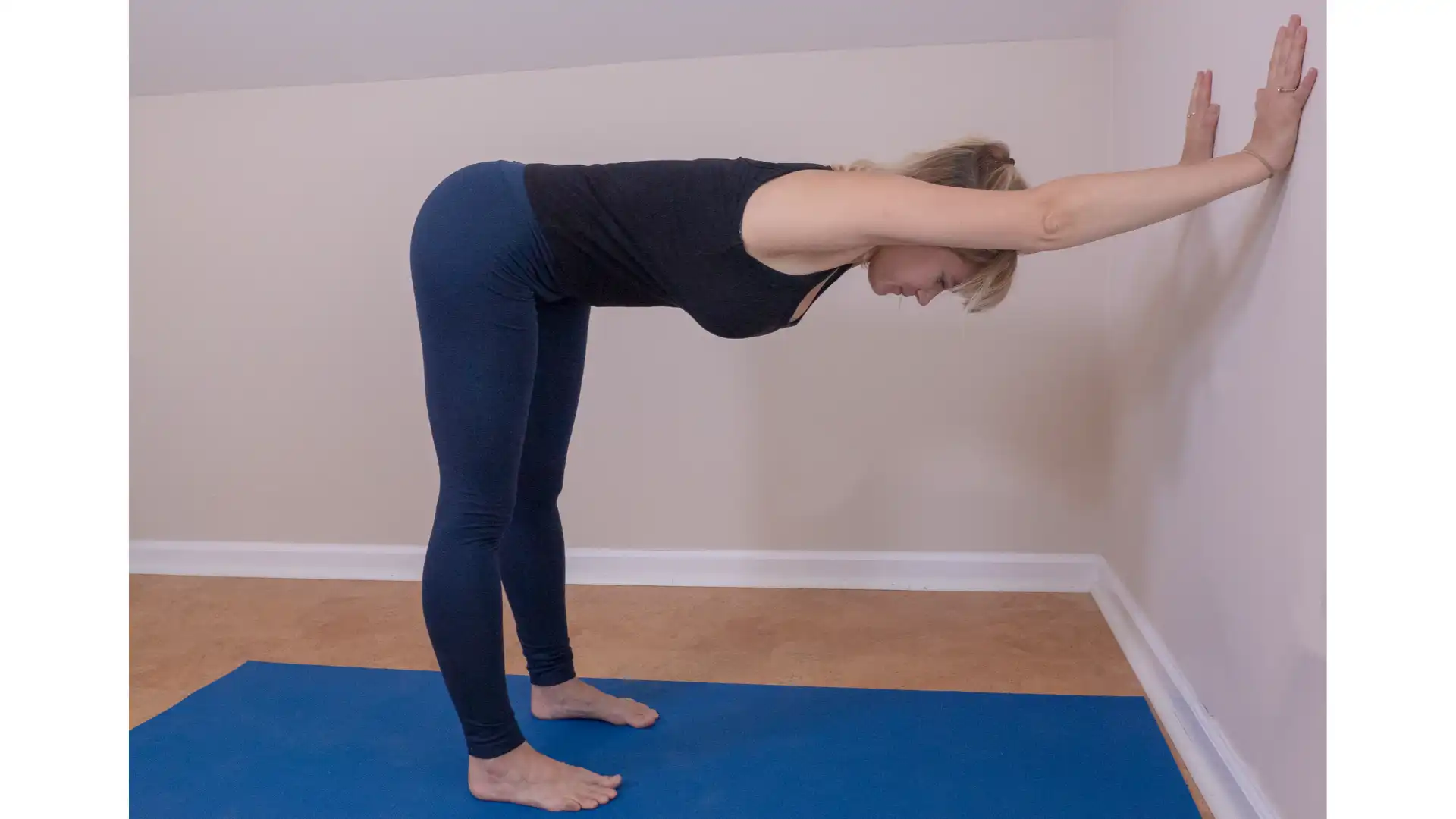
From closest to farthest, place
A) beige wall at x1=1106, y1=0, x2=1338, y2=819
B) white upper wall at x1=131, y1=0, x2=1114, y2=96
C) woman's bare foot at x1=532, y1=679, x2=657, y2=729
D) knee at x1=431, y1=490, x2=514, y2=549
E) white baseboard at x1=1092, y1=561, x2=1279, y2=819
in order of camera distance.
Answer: beige wall at x1=1106, y1=0, x2=1338, y2=819 → white baseboard at x1=1092, y1=561, x2=1279, y2=819 → knee at x1=431, y1=490, x2=514, y2=549 → woman's bare foot at x1=532, y1=679, x2=657, y2=729 → white upper wall at x1=131, y1=0, x2=1114, y2=96

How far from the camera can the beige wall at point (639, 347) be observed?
2.79 metres

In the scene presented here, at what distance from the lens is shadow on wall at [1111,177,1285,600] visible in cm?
149

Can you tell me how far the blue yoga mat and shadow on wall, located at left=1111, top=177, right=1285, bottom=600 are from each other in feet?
1.70

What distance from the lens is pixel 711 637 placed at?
2.49m

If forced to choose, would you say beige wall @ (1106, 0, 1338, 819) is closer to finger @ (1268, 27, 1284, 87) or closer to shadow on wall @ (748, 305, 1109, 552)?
finger @ (1268, 27, 1284, 87)

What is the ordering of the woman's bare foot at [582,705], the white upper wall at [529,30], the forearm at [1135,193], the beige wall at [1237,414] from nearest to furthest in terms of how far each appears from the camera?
the beige wall at [1237,414]
the forearm at [1135,193]
the woman's bare foot at [582,705]
the white upper wall at [529,30]

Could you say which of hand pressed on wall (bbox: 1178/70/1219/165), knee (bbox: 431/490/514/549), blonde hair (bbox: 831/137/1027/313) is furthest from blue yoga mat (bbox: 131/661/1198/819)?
hand pressed on wall (bbox: 1178/70/1219/165)

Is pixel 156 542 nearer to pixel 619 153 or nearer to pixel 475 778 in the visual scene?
pixel 619 153

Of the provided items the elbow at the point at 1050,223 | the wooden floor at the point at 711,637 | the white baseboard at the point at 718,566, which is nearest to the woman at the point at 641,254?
the elbow at the point at 1050,223

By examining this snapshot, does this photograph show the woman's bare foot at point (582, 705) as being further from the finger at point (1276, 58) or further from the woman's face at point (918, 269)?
the finger at point (1276, 58)

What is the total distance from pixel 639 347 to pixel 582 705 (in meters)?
1.29

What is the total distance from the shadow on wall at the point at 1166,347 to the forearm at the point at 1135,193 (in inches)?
2.8
